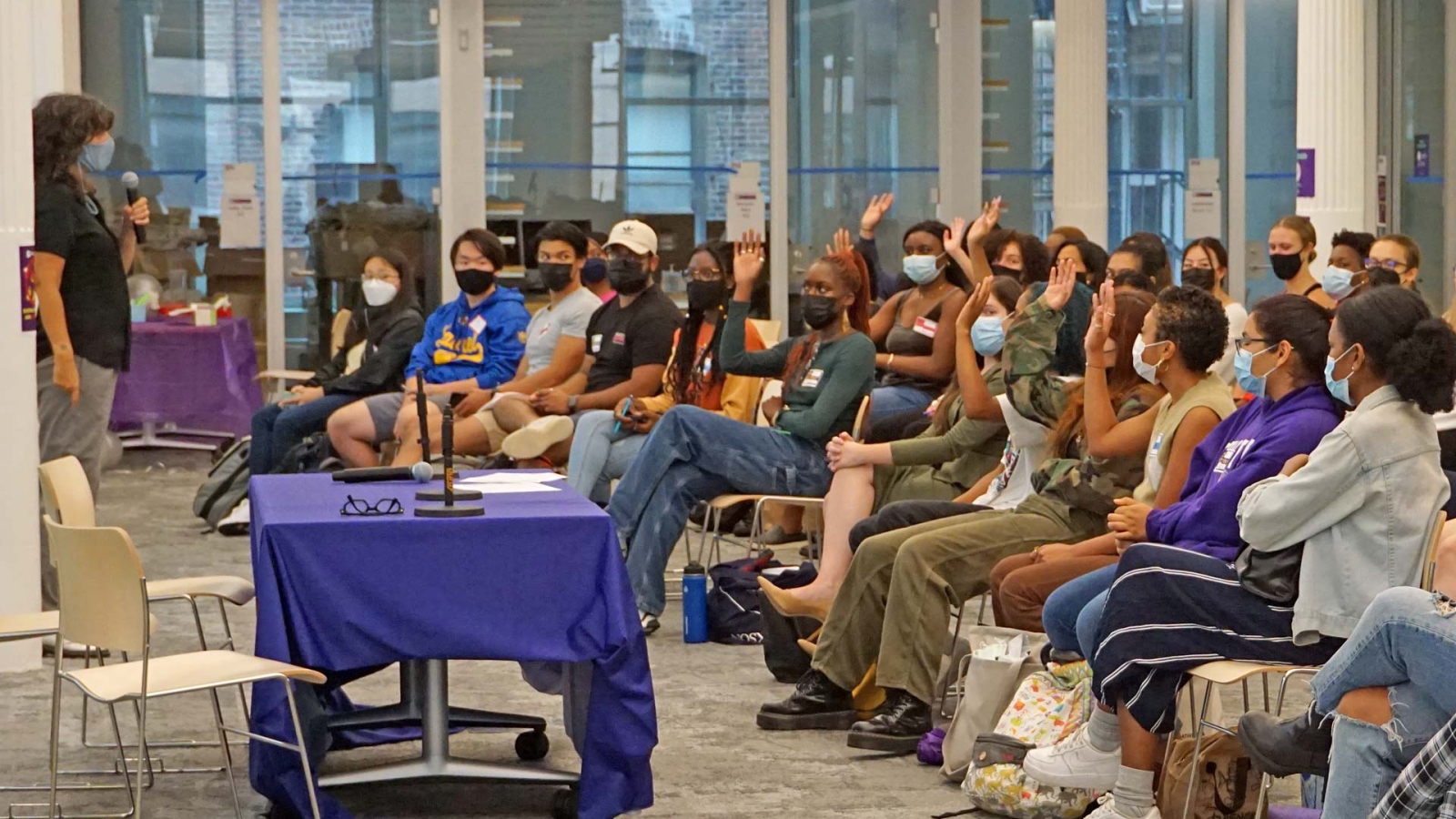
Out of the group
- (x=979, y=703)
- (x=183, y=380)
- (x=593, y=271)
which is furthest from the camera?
(x=183, y=380)

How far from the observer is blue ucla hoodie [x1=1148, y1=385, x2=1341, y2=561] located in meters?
3.88

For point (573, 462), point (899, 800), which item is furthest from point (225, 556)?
point (899, 800)

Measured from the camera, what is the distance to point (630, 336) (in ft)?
23.9

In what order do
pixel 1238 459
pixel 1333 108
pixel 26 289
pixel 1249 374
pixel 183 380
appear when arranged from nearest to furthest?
pixel 1238 459
pixel 1249 374
pixel 26 289
pixel 1333 108
pixel 183 380

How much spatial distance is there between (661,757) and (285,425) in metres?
3.92

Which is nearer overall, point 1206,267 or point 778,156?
point 1206,267

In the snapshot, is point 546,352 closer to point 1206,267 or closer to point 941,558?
point 1206,267

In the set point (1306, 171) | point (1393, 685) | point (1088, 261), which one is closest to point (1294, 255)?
point (1088, 261)

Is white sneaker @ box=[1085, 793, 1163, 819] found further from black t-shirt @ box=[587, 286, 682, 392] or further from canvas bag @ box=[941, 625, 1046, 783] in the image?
black t-shirt @ box=[587, 286, 682, 392]

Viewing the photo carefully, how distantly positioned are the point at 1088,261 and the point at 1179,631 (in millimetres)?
3710

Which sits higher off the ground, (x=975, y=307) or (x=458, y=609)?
(x=975, y=307)

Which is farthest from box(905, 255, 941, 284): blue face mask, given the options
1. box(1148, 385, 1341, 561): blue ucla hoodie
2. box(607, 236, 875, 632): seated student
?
box(1148, 385, 1341, 561): blue ucla hoodie

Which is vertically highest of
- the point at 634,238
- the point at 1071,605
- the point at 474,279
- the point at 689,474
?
the point at 634,238

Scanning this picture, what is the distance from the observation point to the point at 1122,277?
21.7ft
